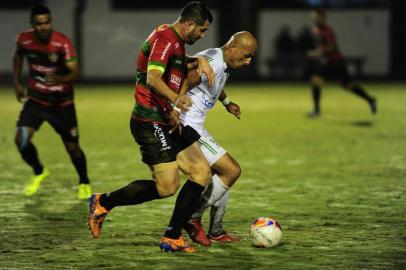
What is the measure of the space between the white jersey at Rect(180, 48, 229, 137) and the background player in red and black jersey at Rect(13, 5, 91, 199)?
8.97ft

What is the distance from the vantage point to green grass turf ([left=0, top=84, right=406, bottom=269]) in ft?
24.2

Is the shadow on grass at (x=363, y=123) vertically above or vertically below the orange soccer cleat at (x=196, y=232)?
below

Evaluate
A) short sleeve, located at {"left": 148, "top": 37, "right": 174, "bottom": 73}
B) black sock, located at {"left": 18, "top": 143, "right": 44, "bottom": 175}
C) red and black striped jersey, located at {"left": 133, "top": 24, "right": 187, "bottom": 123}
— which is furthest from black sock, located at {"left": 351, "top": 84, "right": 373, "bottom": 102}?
short sleeve, located at {"left": 148, "top": 37, "right": 174, "bottom": 73}

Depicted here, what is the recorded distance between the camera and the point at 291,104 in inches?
904

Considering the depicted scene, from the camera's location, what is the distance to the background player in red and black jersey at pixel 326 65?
1938cm

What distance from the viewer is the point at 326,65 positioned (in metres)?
19.7

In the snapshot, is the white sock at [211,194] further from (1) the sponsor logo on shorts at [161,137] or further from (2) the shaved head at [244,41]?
(2) the shaved head at [244,41]

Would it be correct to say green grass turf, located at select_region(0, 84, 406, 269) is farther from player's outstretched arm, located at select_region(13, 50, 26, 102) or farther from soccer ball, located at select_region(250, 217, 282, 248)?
player's outstretched arm, located at select_region(13, 50, 26, 102)

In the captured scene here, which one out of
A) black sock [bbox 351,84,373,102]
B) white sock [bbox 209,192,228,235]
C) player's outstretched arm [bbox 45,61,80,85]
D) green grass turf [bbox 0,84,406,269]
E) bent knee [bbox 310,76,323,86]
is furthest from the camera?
bent knee [bbox 310,76,323,86]

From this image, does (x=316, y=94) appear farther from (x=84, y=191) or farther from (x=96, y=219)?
(x=96, y=219)

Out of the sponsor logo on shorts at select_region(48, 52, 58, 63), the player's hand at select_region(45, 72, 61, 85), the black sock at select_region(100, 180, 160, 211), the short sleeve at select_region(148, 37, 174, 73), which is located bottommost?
the black sock at select_region(100, 180, 160, 211)

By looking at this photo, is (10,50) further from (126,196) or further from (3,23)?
(126,196)

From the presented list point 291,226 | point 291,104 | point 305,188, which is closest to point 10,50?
point 291,104

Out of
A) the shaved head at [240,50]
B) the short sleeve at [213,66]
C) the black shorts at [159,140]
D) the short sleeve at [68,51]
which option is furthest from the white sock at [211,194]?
the short sleeve at [68,51]
